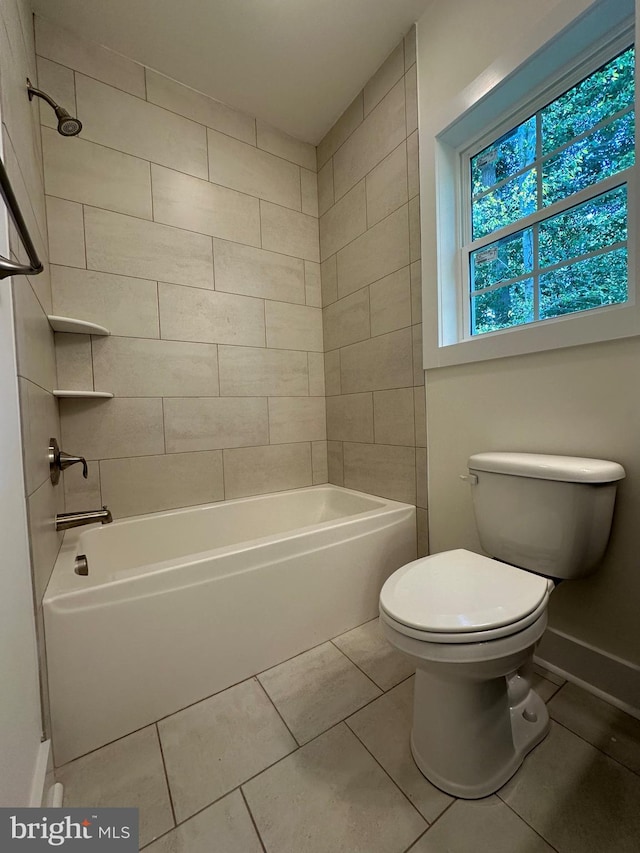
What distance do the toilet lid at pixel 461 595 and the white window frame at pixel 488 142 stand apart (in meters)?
0.77

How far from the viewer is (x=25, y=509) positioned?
Result: 2.68 feet

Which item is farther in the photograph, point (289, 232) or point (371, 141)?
point (289, 232)

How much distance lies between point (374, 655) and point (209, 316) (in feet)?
5.93

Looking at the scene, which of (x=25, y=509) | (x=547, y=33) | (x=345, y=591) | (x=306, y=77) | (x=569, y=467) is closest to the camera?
(x=25, y=509)

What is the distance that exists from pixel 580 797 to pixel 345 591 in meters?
0.86

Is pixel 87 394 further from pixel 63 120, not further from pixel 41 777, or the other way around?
pixel 41 777

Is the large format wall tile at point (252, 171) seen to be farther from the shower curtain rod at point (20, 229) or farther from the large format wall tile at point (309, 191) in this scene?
the shower curtain rod at point (20, 229)

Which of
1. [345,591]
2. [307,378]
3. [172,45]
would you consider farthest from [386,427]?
[172,45]

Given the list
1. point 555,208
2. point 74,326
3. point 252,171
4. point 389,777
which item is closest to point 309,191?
point 252,171

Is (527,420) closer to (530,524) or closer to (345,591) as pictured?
(530,524)

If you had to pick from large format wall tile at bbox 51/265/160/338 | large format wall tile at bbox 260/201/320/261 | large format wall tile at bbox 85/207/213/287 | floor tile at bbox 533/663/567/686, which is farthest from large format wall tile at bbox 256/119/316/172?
floor tile at bbox 533/663/567/686

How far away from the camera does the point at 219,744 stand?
1.02 m

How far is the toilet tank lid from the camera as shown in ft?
3.20

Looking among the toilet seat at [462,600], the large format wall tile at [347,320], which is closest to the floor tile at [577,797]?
the toilet seat at [462,600]
